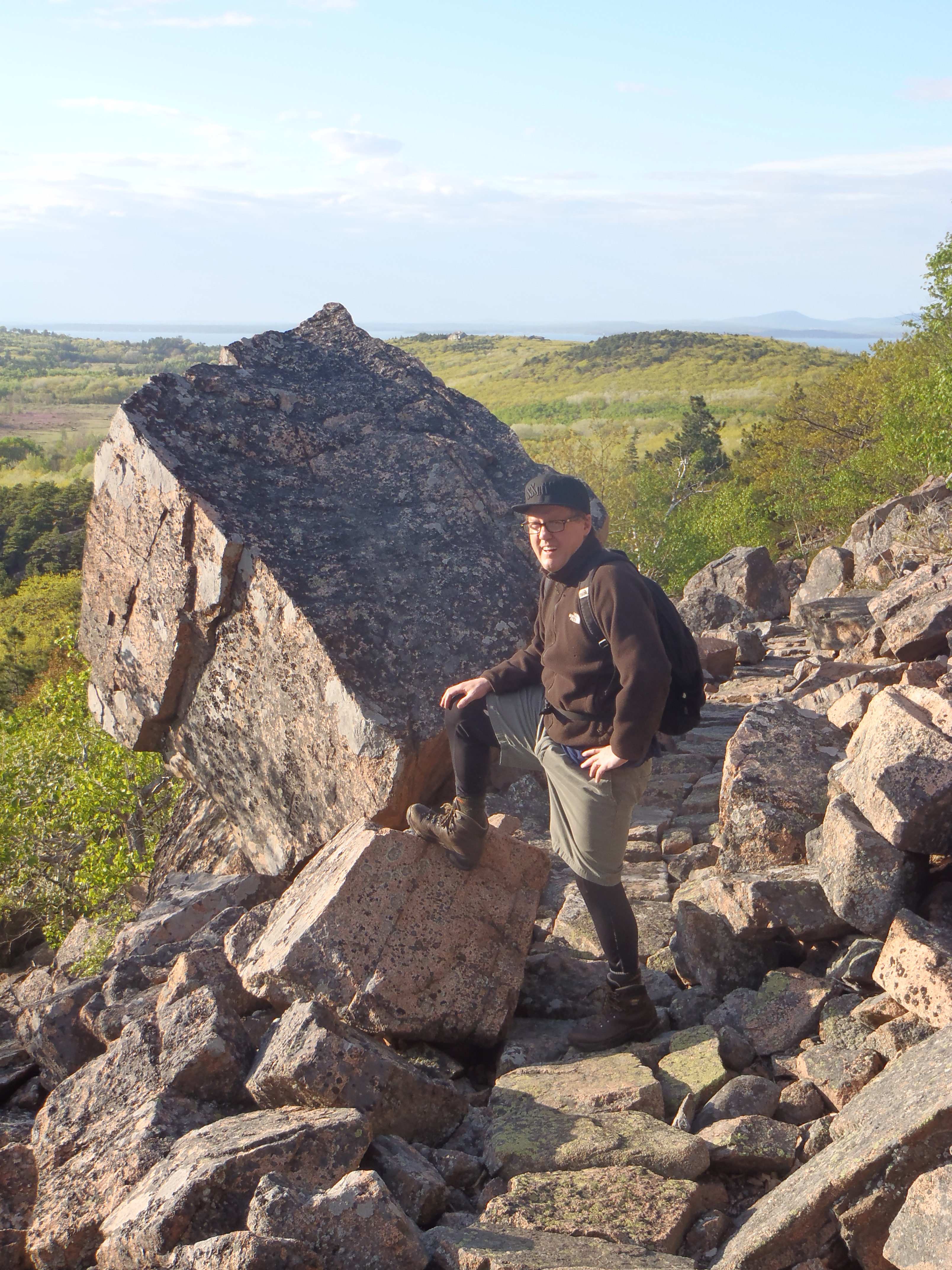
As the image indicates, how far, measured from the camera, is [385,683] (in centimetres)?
722

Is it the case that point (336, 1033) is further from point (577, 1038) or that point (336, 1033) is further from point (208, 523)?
point (208, 523)

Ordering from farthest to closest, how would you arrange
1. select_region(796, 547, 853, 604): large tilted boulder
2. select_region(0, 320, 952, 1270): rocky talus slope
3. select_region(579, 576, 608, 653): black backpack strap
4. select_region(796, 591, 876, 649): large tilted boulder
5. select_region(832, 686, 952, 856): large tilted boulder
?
select_region(796, 547, 853, 604): large tilted boulder
select_region(796, 591, 876, 649): large tilted boulder
select_region(832, 686, 952, 856): large tilted boulder
select_region(579, 576, 608, 653): black backpack strap
select_region(0, 320, 952, 1270): rocky talus slope

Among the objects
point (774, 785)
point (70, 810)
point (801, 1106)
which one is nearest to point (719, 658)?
point (774, 785)

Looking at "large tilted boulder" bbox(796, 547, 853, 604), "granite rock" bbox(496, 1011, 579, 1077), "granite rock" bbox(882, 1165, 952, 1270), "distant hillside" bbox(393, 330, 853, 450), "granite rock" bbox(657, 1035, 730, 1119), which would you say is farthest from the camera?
"distant hillside" bbox(393, 330, 853, 450)

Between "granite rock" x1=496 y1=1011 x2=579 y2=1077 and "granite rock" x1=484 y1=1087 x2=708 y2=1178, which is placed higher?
"granite rock" x1=484 y1=1087 x2=708 y2=1178

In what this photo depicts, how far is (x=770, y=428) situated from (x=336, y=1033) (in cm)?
5352

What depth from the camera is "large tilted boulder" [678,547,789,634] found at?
58.9 ft

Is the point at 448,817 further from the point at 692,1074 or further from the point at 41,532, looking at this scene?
the point at 41,532

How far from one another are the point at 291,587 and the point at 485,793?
8.96 feet

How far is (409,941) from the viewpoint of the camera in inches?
218

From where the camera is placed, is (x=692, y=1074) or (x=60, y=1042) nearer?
(x=692, y=1074)

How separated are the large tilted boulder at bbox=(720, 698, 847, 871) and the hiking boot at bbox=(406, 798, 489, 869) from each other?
1753mm

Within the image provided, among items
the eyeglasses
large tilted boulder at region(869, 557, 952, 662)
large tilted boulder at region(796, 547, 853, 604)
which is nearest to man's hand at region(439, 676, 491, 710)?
the eyeglasses

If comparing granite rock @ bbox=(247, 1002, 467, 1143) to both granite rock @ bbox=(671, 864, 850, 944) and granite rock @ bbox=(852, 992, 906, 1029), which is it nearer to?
granite rock @ bbox=(671, 864, 850, 944)
